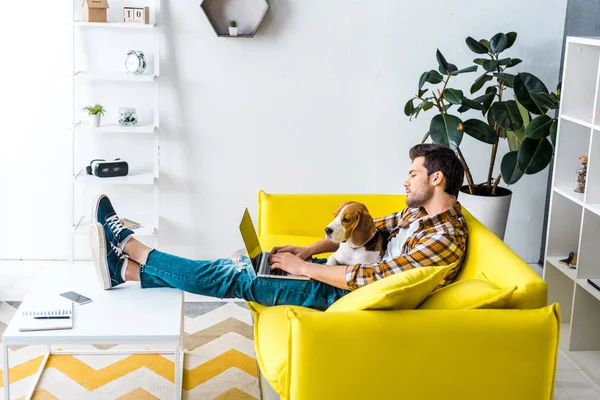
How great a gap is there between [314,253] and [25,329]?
116cm

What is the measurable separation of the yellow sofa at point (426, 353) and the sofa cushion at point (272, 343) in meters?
0.04

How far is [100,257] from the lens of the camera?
9.32ft

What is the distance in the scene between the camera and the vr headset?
3998 mm

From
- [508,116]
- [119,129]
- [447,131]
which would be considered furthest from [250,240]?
[508,116]

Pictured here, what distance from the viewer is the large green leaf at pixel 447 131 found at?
368cm

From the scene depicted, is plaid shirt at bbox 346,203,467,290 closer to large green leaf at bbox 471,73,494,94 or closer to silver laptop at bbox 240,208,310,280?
silver laptop at bbox 240,208,310,280

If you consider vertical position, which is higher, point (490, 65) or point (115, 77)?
point (490, 65)

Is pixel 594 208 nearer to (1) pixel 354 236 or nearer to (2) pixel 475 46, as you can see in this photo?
(1) pixel 354 236

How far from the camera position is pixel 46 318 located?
8.43ft

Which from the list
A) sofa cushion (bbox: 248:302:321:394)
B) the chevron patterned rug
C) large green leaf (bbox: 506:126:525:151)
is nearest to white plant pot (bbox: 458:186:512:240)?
large green leaf (bbox: 506:126:525:151)

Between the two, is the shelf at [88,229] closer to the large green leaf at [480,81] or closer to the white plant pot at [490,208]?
the white plant pot at [490,208]

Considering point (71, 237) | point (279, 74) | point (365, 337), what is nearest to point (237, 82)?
point (279, 74)

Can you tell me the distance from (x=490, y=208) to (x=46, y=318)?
230cm

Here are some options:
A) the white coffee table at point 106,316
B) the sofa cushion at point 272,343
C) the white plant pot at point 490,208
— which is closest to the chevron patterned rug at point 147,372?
the white coffee table at point 106,316
